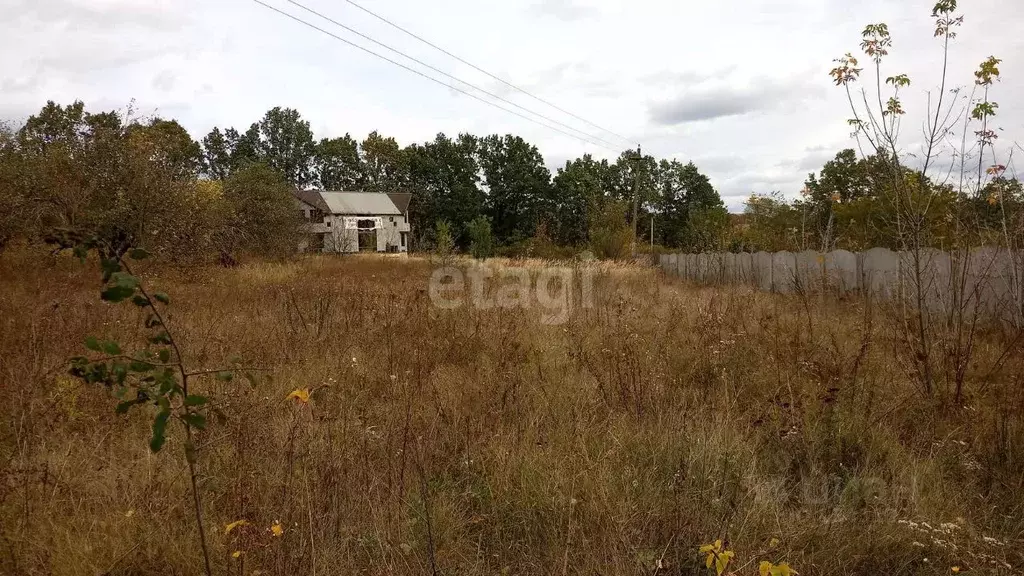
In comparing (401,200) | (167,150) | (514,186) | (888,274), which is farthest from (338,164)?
(888,274)

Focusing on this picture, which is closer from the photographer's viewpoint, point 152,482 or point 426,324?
point 152,482

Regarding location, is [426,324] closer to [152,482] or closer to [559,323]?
[559,323]

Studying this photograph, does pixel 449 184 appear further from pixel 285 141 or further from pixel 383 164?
pixel 285 141

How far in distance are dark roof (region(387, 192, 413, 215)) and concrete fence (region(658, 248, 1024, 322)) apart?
33822mm

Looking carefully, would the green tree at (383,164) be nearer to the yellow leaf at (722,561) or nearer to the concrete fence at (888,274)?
the concrete fence at (888,274)

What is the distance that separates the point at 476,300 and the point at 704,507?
5.69m

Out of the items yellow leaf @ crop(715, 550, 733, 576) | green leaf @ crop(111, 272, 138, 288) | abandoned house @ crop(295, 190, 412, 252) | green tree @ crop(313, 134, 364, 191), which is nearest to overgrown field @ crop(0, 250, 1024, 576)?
yellow leaf @ crop(715, 550, 733, 576)

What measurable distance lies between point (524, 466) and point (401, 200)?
4502 centimetres

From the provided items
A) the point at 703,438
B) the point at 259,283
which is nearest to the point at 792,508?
the point at 703,438

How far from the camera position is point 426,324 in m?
5.73

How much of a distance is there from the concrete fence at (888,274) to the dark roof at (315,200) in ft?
106

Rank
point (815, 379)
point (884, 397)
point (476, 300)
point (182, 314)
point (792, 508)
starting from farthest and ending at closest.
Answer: point (476, 300) → point (182, 314) → point (815, 379) → point (884, 397) → point (792, 508)

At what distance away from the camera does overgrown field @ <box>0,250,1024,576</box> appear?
6.69ft

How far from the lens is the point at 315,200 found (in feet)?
135
